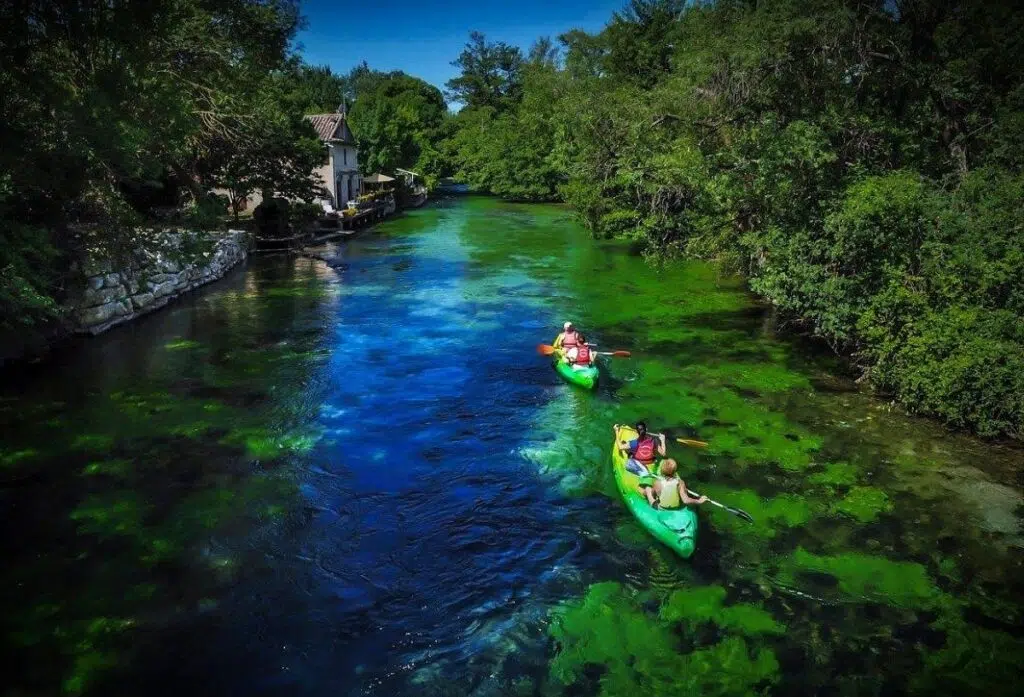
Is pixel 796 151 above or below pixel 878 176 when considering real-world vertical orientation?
above

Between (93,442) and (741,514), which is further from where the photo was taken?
(93,442)

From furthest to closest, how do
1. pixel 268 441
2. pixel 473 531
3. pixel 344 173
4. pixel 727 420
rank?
1. pixel 344 173
2. pixel 727 420
3. pixel 268 441
4. pixel 473 531

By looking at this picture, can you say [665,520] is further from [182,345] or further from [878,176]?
[182,345]

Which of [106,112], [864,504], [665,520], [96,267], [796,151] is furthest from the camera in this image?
[96,267]

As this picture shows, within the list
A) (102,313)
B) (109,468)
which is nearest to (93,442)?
(109,468)

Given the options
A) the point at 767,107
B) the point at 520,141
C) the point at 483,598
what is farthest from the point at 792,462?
the point at 520,141

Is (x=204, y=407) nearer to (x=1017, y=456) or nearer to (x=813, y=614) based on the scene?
(x=813, y=614)
